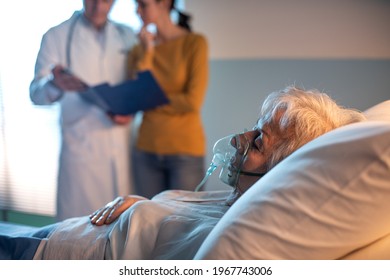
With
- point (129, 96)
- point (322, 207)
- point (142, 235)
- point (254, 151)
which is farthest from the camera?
point (129, 96)

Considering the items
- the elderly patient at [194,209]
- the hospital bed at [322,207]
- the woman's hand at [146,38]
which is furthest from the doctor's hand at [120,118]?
the hospital bed at [322,207]

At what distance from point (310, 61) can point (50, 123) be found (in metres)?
1.24

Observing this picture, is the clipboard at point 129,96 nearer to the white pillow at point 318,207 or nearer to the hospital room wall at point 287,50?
the hospital room wall at point 287,50

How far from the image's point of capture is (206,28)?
96.1 inches

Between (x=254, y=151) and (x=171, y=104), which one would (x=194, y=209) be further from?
(x=171, y=104)

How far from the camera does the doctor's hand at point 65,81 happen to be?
215 centimetres

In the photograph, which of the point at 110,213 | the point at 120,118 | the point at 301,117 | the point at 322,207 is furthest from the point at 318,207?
the point at 120,118

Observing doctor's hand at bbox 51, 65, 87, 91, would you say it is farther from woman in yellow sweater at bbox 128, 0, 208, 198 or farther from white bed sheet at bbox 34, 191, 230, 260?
white bed sheet at bbox 34, 191, 230, 260

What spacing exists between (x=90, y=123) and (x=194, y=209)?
117 centimetres

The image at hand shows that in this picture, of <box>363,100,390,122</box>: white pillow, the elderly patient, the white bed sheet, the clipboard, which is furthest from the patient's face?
the clipboard

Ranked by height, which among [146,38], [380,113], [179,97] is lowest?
[179,97]

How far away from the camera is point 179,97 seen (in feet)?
7.19

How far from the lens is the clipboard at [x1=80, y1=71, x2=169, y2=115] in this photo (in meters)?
2.05

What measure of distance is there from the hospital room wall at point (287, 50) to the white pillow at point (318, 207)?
0.87 meters
